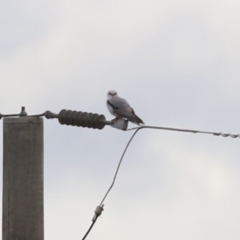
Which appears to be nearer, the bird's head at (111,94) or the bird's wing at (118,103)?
the bird's wing at (118,103)

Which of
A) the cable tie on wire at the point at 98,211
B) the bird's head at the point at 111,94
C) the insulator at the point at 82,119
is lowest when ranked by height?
the cable tie on wire at the point at 98,211

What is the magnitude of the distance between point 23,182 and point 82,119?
4.08ft

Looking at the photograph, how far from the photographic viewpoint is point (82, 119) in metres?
7.55

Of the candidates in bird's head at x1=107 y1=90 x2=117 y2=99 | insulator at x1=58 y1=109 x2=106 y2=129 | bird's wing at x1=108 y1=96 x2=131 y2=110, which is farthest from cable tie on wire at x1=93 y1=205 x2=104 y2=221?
bird's head at x1=107 y1=90 x2=117 y2=99

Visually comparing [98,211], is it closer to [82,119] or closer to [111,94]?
[82,119]

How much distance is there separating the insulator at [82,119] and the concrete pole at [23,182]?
0.73m

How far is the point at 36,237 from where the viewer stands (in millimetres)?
6668

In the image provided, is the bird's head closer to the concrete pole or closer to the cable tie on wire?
the cable tie on wire

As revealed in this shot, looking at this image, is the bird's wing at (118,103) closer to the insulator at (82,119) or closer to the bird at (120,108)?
the bird at (120,108)

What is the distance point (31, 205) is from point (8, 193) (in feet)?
1.05

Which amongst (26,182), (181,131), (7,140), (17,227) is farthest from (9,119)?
(181,131)

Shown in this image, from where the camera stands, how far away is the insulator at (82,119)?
24.7 feet

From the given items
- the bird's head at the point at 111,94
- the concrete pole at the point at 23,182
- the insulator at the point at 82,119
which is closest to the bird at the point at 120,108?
the bird's head at the point at 111,94

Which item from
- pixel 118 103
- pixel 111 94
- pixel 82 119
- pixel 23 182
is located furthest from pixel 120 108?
pixel 23 182
